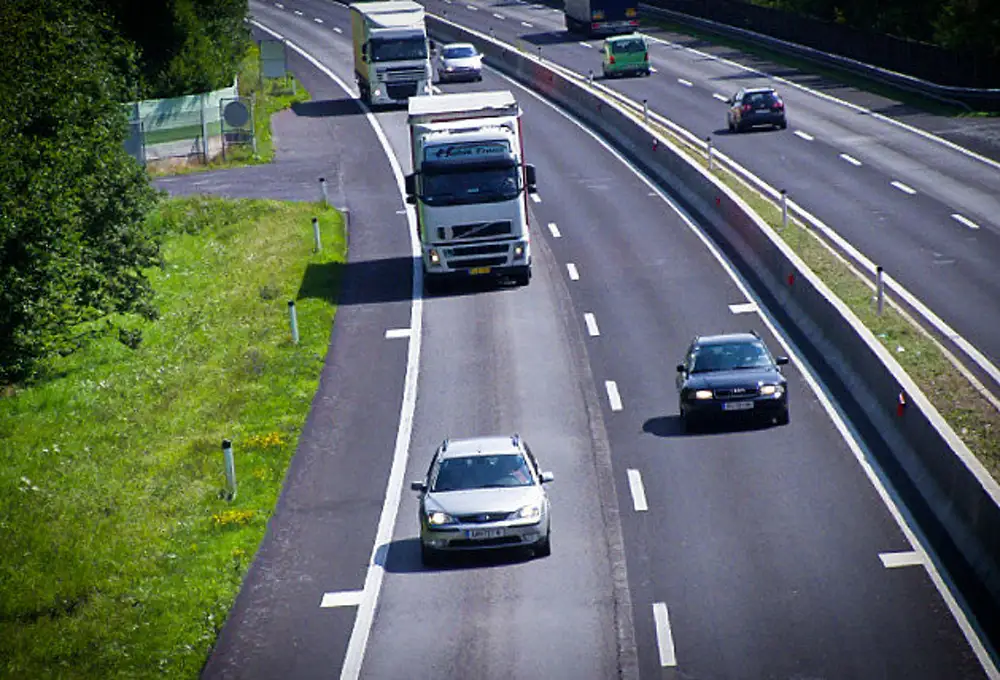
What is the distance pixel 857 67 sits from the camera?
74125 millimetres

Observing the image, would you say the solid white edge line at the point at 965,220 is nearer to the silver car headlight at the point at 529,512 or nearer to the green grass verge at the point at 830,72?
the green grass verge at the point at 830,72

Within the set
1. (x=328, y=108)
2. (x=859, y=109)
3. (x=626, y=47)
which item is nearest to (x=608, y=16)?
(x=626, y=47)

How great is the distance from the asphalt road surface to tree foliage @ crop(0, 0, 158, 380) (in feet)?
18.0

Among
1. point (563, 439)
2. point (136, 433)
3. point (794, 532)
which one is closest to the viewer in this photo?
point (794, 532)

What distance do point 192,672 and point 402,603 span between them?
3014 millimetres

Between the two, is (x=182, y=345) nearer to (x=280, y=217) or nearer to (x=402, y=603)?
(x=280, y=217)

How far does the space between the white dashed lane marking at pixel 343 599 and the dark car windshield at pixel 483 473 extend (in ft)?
6.24

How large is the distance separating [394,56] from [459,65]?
9062 millimetres

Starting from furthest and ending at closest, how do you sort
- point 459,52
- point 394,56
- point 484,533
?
point 459,52, point 394,56, point 484,533

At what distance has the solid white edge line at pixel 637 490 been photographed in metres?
24.3

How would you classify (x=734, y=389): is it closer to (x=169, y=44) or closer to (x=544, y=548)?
(x=544, y=548)

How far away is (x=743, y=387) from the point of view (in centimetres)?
2716

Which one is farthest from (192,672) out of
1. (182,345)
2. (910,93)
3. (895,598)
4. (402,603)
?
(910,93)

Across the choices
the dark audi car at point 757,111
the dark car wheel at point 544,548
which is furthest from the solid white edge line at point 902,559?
the dark audi car at point 757,111
